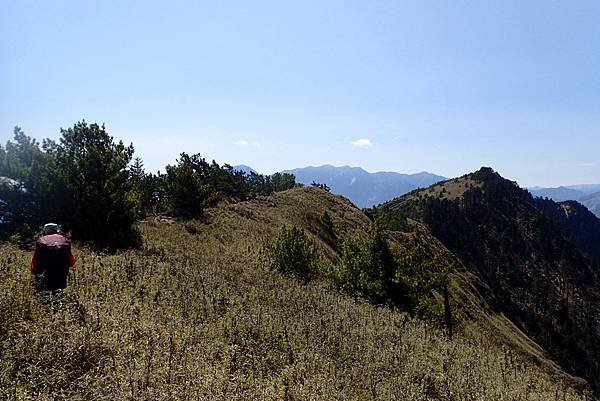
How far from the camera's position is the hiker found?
8.70 meters

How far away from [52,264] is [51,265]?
0.09 ft

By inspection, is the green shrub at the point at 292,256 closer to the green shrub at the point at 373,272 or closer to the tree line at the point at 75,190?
the green shrub at the point at 373,272

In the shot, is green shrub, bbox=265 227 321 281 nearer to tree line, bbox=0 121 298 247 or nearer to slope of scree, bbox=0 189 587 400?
slope of scree, bbox=0 189 587 400

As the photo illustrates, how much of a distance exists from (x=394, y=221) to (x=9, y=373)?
249 ft

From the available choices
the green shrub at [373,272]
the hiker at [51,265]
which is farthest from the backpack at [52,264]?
the green shrub at [373,272]

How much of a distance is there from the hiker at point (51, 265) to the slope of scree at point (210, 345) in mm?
318

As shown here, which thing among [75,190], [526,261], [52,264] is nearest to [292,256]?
[75,190]

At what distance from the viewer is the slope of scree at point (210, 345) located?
6.13m

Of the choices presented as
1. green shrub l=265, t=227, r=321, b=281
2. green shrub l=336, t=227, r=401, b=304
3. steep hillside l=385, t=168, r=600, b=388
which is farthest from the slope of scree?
steep hillside l=385, t=168, r=600, b=388

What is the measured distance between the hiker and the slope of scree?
0.32 meters

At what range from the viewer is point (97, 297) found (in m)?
8.82

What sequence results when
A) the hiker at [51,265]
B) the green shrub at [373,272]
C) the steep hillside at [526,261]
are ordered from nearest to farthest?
1. the hiker at [51,265]
2. the green shrub at [373,272]
3. the steep hillside at [526,261]

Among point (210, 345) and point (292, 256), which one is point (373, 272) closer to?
point (292, 256)

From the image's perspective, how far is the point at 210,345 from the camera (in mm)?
7719
